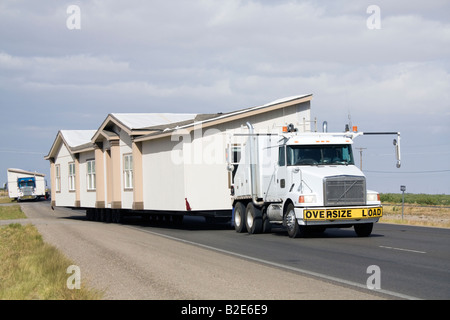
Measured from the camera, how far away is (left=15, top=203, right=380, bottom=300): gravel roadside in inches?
388

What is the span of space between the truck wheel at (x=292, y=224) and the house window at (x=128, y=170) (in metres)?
14.2

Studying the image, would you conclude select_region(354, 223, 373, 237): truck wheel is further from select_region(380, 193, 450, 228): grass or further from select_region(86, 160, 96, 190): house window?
select_region(86, 160, 96, 190): house window

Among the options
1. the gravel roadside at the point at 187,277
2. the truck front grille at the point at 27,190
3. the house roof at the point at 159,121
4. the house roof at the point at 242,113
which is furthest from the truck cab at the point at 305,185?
the truck front grille at the point at 27,190

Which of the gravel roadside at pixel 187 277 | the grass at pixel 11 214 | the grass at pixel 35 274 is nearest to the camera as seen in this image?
the gravel roadside at pixel 187 277

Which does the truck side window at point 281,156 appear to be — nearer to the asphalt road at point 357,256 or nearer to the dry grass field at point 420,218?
the asphalt road at point 357,256

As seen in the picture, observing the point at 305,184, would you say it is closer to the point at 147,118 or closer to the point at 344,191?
the point at 344,191

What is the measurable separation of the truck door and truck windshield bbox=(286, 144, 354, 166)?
24cm

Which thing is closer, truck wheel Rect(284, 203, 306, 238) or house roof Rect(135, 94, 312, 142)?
truck wheel Rect(284, 203, 306, 238)

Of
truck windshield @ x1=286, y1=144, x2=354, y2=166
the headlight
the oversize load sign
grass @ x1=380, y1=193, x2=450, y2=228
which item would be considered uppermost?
truck windshield @ x1=286, y1=144, x2=354, y2=166

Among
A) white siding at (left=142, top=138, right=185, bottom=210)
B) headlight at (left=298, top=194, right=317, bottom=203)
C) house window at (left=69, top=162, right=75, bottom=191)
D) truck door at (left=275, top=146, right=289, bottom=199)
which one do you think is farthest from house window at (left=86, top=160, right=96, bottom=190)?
headlight at (left=298, top=194, right=317, bottom=203)

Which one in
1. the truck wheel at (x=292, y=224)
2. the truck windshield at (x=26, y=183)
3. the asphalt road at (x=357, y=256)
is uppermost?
the truck windshield at (x=26, y=183)

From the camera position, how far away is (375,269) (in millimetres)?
12523

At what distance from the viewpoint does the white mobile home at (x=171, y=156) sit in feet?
88.9
